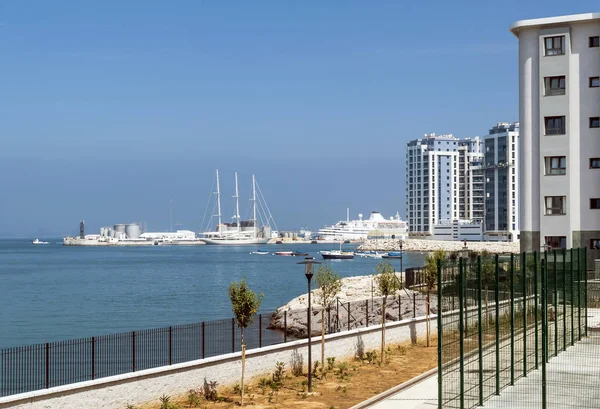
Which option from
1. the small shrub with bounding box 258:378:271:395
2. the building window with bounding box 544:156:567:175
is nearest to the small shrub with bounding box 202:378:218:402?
the small shrub with bounding box 258:378:271:395

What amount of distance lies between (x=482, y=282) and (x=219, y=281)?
100666 mm

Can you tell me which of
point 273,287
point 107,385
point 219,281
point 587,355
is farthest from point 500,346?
point 219,281

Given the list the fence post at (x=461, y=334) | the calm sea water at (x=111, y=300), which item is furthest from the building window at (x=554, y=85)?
the fence post at (x=461, y=334)

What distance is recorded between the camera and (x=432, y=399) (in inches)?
903

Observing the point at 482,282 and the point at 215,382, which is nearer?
the point at 482,282

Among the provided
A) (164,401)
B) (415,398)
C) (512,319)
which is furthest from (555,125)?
(164,401)

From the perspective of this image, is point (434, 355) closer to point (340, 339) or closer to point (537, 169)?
point (340, 339)

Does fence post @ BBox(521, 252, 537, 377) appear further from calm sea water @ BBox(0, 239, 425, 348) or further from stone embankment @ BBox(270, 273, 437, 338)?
calm sea water @ BBox(0, 239, 425, 348)

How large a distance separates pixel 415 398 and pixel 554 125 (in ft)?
123

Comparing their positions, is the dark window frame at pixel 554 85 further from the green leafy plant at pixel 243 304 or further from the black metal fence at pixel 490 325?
the green leafy plant at pixel 243 304

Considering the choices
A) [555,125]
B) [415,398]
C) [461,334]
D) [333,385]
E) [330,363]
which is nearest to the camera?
[461,334]

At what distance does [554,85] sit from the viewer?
184 feet

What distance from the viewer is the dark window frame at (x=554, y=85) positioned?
56.0 metres

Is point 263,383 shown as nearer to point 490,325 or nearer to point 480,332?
point 490,325
